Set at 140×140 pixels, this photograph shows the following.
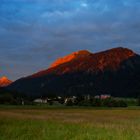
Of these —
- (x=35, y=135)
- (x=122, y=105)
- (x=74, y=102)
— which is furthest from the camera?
(x=74, y=102)

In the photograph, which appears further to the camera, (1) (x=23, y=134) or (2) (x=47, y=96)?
(2) (x=47, y=96)

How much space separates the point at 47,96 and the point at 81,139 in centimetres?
16926

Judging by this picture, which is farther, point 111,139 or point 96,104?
point 96,104

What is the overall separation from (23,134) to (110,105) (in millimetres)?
101988

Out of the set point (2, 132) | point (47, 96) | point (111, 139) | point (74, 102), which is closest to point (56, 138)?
point (111, 139)

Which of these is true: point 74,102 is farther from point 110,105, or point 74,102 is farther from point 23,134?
point 23,134

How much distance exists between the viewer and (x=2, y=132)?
902 inches

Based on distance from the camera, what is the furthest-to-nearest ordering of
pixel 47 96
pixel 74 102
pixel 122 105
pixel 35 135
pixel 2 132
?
pixel 47 96, pixel 74 102, pixel 122 105, pixel 2 132, pixel 35 135

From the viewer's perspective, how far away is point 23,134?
2177cm

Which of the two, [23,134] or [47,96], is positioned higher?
[47,96]

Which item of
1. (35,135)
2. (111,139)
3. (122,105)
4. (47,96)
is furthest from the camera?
(47,96)

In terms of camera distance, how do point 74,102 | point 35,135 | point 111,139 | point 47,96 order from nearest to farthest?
point 111,139 < point 35,135 < point 74,102 < point 47,96

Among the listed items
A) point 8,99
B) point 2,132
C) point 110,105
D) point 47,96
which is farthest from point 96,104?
point 2,132

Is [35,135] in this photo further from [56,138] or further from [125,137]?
[125,137]
